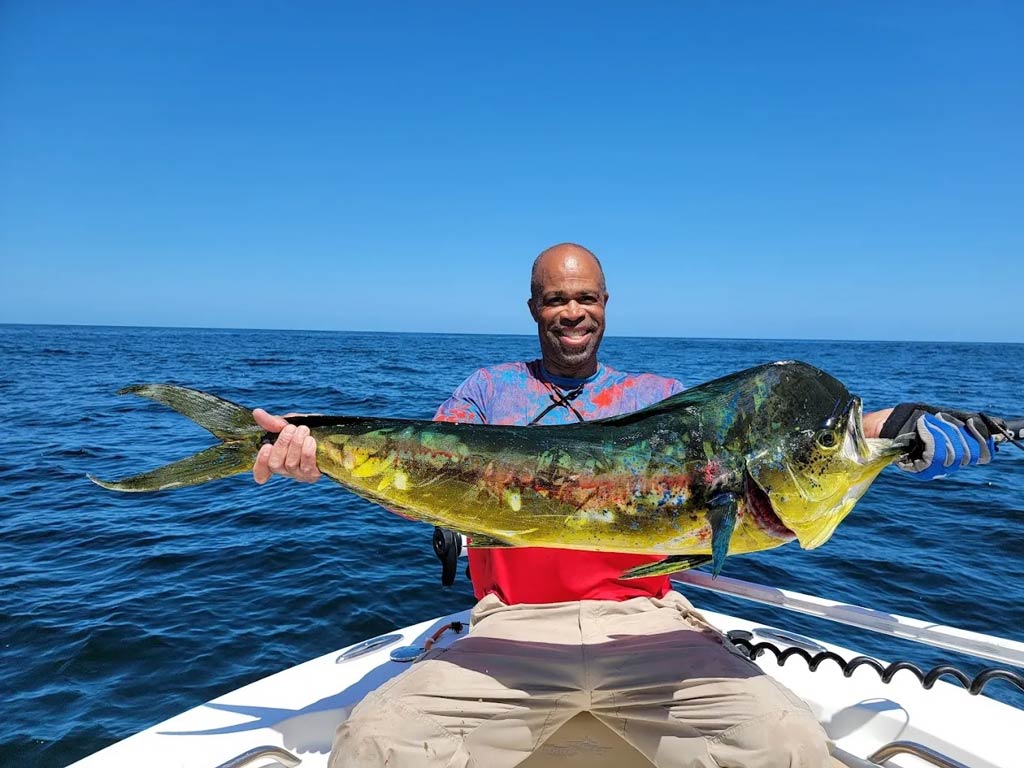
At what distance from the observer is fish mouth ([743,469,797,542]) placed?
2.29 metres

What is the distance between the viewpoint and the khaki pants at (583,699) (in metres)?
2.46

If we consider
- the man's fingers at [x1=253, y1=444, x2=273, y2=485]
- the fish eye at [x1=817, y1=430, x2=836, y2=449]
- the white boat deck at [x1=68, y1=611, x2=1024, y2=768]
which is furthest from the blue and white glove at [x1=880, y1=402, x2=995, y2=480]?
the man's fingers at [x1=253, y1=444, x2=273, y2=485]

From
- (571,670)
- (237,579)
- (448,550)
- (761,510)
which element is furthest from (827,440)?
(237,579)

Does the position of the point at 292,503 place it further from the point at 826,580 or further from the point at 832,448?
the point at 832,448

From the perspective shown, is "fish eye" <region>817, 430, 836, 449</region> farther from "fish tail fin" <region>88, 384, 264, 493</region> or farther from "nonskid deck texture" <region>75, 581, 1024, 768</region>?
"fish tail fin" <region>88, 384, 264, 493</region>

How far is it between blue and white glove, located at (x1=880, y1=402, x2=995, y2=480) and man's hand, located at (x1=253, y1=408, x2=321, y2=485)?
2.39m

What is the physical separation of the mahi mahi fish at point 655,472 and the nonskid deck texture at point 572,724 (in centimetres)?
142

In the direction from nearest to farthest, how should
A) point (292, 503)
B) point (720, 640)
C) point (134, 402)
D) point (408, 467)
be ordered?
point (408, 467)
point (720, 640)
point (292, 503)
point (134, 402)

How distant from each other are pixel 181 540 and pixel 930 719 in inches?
333

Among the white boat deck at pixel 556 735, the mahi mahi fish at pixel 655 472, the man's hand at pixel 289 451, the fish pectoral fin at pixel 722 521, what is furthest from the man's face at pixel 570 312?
the white boat deck at pixel 556 735

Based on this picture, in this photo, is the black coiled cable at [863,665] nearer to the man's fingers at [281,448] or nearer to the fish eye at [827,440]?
the fish eye at [827,440]

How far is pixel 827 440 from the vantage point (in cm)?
226

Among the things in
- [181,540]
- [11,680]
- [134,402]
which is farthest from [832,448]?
[134,402]

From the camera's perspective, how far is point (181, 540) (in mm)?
8219
